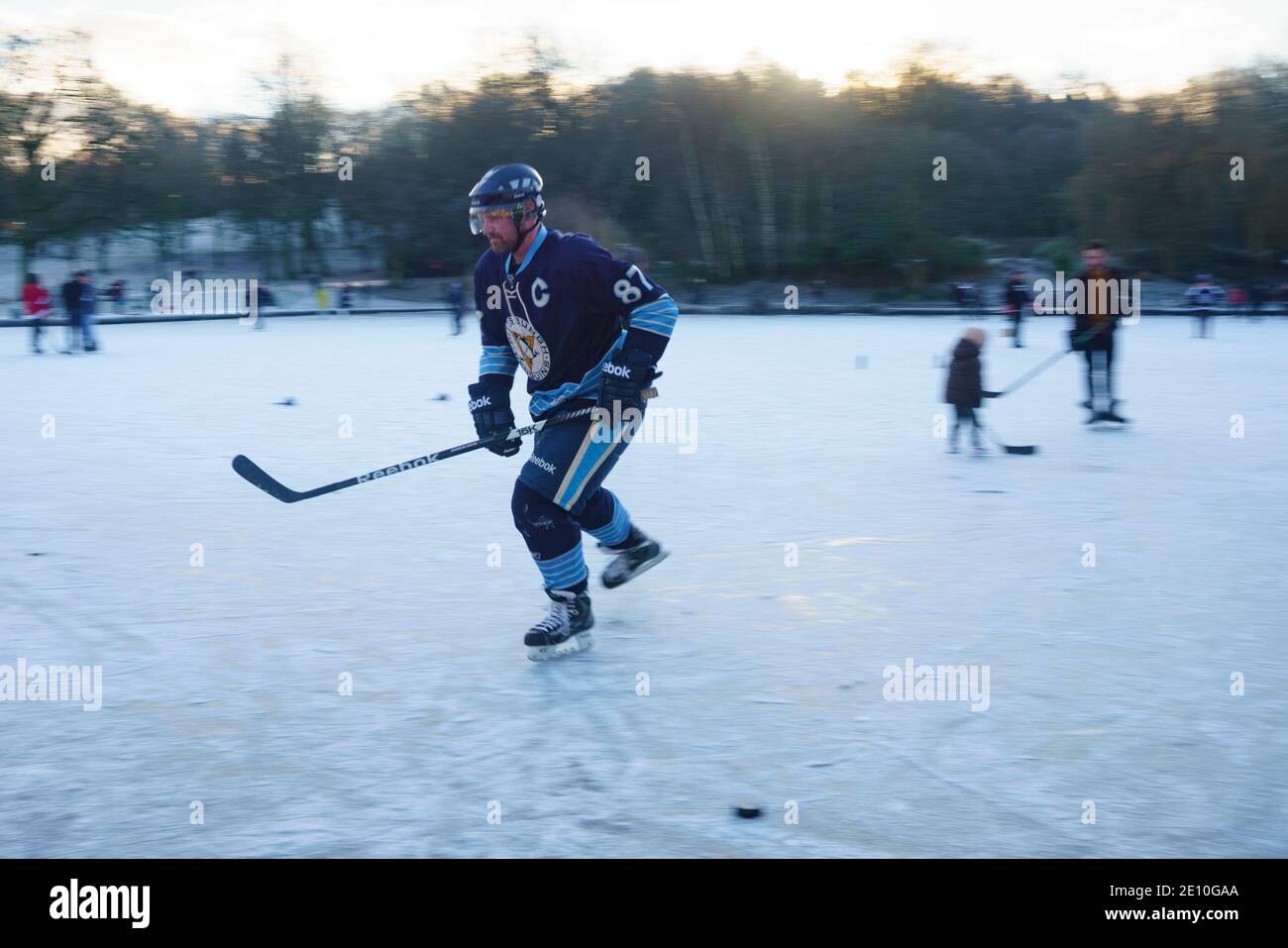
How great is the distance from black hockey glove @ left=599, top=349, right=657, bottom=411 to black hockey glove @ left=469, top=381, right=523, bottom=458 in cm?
52

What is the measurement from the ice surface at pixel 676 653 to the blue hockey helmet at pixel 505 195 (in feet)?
4.97

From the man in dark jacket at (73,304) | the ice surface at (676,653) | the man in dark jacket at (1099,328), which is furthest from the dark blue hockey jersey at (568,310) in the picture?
the man in dark jacket at (73,304)

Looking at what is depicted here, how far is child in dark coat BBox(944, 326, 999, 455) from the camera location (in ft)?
30.4

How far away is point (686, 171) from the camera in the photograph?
49.3 metres

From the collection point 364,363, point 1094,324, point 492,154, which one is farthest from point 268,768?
point 492,154

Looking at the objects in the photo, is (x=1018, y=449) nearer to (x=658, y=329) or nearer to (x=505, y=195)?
(x=658, y=329)

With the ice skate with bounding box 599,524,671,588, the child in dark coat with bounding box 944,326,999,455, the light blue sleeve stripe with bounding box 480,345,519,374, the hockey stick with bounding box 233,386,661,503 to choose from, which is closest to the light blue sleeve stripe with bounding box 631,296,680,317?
the hockey stick with bounding box 233,386,661,503

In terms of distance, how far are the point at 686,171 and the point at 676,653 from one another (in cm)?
4658

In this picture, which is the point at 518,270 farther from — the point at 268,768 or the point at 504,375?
the point at 268,768

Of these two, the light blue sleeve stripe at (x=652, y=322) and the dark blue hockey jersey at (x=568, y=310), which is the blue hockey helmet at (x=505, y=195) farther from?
the light blue sleeve stripe at (x=652, y=322)

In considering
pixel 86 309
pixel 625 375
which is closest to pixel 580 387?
pixel 625 375

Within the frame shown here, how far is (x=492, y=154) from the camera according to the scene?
1941 inches

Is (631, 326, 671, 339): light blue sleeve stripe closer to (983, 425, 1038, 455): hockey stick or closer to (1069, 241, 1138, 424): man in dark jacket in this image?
(983, 425, 1038, 455): hockey stick
